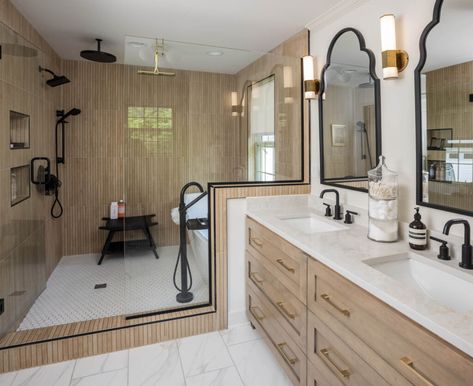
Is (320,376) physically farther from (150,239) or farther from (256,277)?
(150,239)

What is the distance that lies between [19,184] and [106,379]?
1.57 meters

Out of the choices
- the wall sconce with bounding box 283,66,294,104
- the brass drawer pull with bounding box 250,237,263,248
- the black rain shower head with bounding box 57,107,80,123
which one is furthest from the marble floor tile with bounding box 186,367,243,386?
the black rain shower head with bounding box 57,107,80,123

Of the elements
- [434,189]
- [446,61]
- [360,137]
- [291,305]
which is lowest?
[291,305]

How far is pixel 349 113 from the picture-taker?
2.15 meters

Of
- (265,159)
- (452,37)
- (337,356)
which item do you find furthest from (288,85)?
(337,356)

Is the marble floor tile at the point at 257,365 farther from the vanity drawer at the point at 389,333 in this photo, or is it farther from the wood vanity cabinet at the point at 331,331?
the vanity drawer at the point at 389,333

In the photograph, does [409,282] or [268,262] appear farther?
[268,262]

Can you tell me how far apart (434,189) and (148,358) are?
193 cm

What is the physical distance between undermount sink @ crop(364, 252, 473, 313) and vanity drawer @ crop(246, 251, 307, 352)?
44 cm

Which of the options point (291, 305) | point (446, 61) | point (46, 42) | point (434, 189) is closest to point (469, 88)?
point (446, 61)

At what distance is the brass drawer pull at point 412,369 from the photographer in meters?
0.89

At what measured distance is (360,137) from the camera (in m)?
2.05

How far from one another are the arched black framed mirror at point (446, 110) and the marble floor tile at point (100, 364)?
6.54 ft

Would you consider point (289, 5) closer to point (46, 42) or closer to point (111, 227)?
point (46, 42)
